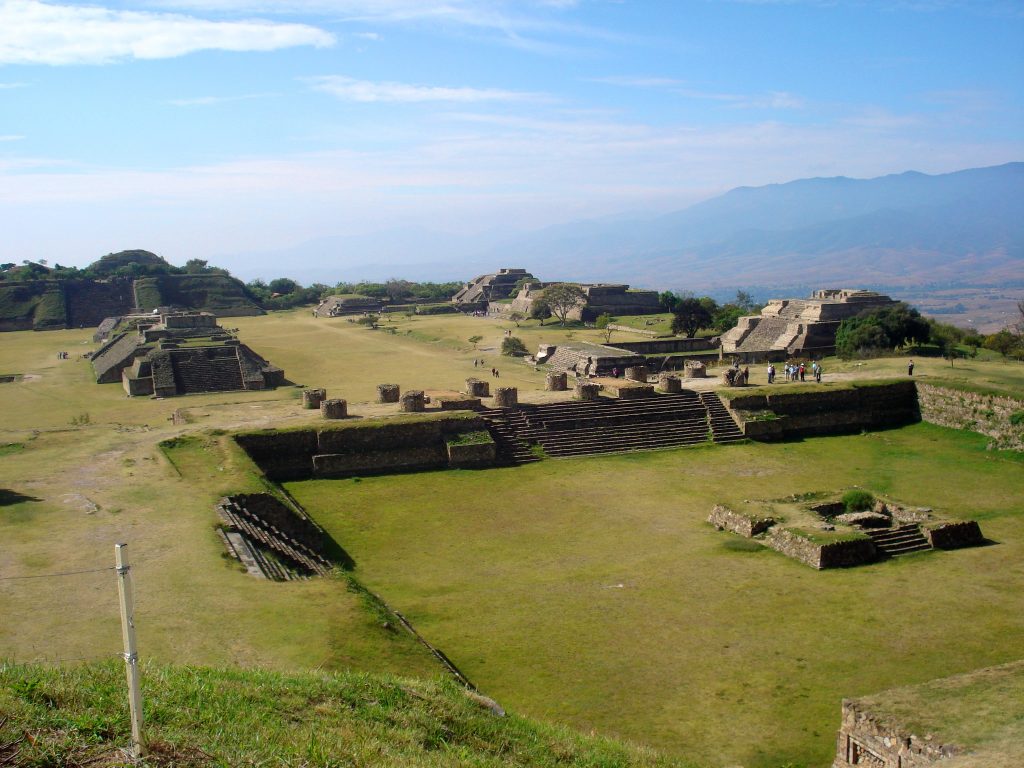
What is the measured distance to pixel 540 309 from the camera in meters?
57.1

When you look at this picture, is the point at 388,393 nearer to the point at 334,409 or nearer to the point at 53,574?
the point at 334,409

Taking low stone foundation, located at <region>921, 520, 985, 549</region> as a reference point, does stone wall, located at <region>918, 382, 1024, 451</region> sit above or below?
above

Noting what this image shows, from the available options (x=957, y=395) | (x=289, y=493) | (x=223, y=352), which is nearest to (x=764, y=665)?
(x=289, y=493)

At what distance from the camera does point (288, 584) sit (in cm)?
1341

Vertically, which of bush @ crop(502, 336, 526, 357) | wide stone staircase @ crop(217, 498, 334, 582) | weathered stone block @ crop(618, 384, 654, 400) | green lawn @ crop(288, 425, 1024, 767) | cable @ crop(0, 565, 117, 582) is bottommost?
green lawn @ crop(288, 425, 1024, 767)

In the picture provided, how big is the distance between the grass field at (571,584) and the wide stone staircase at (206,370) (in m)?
7.97

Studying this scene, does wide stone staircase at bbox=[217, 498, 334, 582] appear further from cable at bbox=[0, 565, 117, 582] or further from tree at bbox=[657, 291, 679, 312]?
tree at bbox=[657, 291, 679, 312]

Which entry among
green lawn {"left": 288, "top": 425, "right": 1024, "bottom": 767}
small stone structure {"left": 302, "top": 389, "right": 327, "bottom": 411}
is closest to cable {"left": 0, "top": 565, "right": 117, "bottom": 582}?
green lawn {"left": 288, "top": 425, "right": 1024, "bottom": 767}

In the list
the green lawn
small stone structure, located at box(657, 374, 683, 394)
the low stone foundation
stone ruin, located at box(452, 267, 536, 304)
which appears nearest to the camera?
the green lawn

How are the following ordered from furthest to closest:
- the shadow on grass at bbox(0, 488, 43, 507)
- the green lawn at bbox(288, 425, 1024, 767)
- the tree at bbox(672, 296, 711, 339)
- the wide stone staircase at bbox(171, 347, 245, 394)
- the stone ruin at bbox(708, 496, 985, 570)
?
the tree at bbox(672, 296, 711, 339), the wide stone staircase at bbox(171, 347, 245, 394), the shadow on grass at bbox(0, 488, 43, 507), the stone ruin at bbox(708, 496, 985, 570), the green lawn at bbox(288, 425, 1024, 767)

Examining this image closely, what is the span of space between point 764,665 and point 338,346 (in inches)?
1526

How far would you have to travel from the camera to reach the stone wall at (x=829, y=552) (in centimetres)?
1602

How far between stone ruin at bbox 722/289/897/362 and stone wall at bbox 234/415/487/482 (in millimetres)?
20370

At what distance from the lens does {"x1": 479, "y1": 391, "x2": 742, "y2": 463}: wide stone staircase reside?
80.8ft
